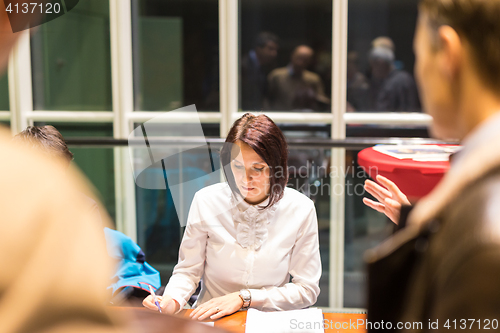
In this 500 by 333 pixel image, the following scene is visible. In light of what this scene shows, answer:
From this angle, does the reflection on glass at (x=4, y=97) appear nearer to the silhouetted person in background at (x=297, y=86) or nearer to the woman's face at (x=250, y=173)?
the silhouetted person in background at (x=297, y=86)

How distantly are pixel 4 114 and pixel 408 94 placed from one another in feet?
11.9

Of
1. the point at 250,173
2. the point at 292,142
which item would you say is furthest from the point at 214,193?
the point at 292,142

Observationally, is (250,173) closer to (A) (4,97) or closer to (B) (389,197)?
(B) (389,197)

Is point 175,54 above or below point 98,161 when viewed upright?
above

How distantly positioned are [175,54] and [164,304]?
2.79 metres

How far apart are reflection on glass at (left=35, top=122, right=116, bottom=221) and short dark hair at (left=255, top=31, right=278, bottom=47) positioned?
1.55m

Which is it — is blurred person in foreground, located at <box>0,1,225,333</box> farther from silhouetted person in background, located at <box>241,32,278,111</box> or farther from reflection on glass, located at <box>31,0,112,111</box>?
reflection on glass, located at <box>31,0,112,111</box>

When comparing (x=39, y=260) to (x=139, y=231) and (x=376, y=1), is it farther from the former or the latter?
(x=376, y=1)

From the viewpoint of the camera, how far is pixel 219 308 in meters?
1.61

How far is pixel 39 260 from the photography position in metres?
0.23

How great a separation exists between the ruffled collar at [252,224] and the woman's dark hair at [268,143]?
0.19 feet

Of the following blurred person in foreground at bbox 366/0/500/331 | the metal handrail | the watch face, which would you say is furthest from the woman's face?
blurred person in foreground at bbox 366/0/500/331

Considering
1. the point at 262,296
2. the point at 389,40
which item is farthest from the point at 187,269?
the point at 389,40

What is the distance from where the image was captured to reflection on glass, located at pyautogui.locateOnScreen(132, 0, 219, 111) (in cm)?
383
